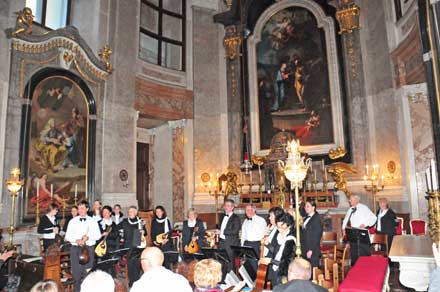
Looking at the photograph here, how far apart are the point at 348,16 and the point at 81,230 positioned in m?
11.0

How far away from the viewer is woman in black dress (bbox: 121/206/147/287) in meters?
7.16

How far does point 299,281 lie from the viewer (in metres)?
2.89

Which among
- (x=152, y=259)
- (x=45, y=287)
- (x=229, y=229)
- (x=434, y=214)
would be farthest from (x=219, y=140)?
(x=45, y=287)

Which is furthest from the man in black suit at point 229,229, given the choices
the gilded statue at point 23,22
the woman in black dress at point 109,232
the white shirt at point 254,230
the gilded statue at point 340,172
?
the gilded statue at point 23,22

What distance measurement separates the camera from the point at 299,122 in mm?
13781

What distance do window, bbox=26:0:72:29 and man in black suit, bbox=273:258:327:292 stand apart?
420 inches

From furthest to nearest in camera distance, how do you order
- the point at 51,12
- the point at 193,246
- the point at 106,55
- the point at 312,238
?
the point at 106,55 < the point at 51,12 < the point at 193,246 < the point at 312,238

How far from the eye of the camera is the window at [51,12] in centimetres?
1084

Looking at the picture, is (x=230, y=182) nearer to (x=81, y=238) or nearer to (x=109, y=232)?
(x=109, y=232)

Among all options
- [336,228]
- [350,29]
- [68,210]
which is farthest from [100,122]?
[350,29]

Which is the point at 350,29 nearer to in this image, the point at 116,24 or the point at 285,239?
the point at 116,24

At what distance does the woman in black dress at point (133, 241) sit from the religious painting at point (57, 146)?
282 centimetres

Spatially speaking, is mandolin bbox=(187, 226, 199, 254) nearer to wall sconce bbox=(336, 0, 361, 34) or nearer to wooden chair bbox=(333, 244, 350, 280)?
wooden chair bbox=(333, 244, 350, 280)

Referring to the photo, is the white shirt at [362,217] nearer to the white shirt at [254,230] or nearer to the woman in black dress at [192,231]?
A: the white shirt at [254,230]
